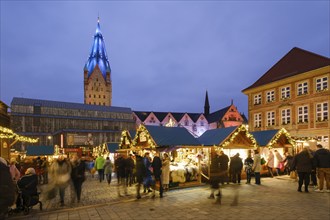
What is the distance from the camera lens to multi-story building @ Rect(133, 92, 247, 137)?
211 feet

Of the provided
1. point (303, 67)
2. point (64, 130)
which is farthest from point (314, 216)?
point (64, 130)

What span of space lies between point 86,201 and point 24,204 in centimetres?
240

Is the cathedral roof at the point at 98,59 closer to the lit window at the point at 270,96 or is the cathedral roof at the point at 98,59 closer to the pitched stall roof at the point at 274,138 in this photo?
the lit window at the point at 270,96

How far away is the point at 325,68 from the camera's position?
25516 millimetres

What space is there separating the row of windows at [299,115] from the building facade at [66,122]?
96.3ft

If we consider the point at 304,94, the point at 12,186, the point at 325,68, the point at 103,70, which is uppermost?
the point at 103,70

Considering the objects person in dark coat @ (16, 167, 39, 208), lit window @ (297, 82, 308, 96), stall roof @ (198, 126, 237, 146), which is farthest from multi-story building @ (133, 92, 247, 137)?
person in dark coat @ (16, 167, 39, 208)

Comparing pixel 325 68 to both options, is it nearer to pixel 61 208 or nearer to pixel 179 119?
pixel 61 208

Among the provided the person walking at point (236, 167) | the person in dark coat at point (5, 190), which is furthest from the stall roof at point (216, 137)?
the person in dark coat at point (5, 190)

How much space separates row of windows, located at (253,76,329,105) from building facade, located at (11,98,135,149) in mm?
29831

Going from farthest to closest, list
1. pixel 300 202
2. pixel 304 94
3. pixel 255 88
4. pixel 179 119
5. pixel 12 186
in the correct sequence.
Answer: pixel 179 119 < pixel 255 88 < pixel 304 94 < pixel 300 202 < pixel 12 186

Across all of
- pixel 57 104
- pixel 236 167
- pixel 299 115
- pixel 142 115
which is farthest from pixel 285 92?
pixel 57 104

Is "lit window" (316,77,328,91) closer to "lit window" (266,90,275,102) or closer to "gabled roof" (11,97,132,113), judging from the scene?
"lit window" (266,90,275,102)

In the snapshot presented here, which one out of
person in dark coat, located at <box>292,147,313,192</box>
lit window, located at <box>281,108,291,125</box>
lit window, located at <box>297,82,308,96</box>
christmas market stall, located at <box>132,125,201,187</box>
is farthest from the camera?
lit window, located at <box>281,108,291,125</box>
